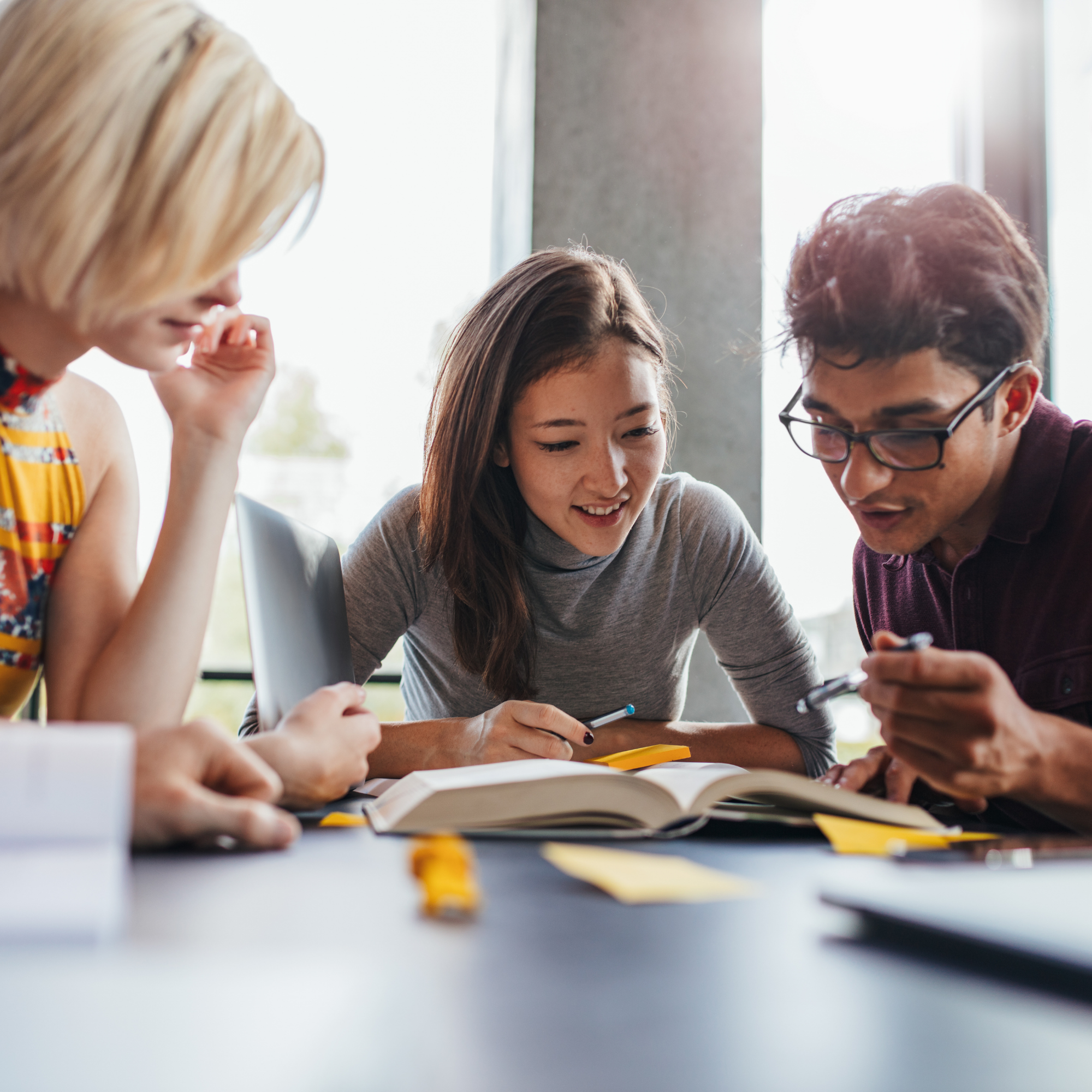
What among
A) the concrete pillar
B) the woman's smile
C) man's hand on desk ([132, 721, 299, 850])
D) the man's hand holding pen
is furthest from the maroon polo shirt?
the concrete pillar

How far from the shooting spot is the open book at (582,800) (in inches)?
29.0

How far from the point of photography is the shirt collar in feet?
3.65

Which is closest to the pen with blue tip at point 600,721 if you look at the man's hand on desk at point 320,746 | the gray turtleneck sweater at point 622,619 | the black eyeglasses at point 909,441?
the gray turtleneck sweater at point 622,619

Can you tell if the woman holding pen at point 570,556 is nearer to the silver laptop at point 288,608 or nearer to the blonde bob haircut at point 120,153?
the silver laptop at point 288,608

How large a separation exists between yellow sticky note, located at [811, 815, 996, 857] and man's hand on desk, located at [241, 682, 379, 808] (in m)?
0.43

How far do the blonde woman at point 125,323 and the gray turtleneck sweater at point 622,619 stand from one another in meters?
0.43

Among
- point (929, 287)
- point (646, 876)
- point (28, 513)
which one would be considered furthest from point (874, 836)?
point (28, 513)

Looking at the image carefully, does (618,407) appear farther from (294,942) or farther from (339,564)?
(294,942)

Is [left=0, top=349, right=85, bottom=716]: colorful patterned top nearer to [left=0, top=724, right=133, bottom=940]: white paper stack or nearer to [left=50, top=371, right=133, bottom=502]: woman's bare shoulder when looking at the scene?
[left=50, top=371, right=133, bottom=502]: woman's bare shoulder

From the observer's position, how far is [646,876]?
57cm

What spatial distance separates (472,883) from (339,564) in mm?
866

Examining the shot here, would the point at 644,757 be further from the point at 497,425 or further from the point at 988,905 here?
the point at 988,905

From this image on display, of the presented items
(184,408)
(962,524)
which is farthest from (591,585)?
(184,408)

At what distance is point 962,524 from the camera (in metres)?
1.24
